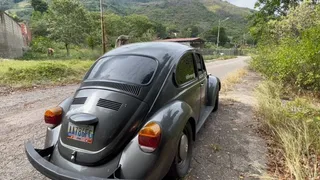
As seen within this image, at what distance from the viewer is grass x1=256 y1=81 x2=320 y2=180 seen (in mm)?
2723

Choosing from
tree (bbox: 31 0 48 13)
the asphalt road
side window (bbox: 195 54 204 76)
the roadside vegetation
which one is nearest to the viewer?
the asphalt road

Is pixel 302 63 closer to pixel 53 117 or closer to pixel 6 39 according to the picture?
pixel 53 117

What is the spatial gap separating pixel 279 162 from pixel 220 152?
83 centimetres

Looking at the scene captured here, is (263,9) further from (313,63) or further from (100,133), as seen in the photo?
(100,133)

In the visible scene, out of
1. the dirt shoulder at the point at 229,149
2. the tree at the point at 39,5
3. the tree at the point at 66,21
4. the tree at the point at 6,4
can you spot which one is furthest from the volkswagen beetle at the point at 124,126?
the tree at the point at 6,4

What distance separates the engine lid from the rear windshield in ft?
1.04

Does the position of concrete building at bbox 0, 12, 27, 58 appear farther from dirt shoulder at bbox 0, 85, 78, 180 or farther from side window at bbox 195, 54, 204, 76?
side window at bbox 195, 54, 204, 76

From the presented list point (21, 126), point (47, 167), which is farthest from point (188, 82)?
point (21, 126)

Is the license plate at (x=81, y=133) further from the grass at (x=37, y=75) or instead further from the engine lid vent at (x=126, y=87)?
the grass at (x=37, y=75)

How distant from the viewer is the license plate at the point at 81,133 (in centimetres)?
223

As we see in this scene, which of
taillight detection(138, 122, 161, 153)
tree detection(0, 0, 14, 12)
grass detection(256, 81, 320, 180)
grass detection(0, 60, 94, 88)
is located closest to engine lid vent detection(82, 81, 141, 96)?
taillight detection(138, 122, 161, 153)

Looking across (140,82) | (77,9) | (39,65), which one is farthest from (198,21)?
(140,82)

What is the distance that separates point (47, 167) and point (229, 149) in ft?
8.67

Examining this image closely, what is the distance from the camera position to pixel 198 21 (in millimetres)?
94562
